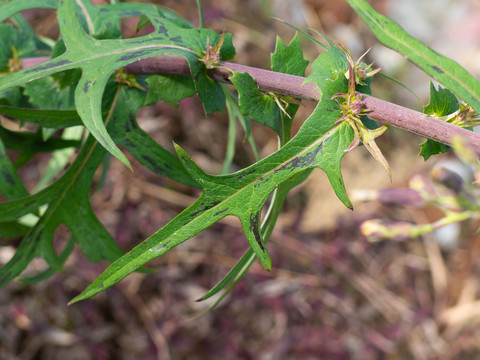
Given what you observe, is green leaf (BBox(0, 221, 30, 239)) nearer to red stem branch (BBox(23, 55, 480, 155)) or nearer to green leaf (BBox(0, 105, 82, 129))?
green leaf (BBox(0, 105, 82, 129))

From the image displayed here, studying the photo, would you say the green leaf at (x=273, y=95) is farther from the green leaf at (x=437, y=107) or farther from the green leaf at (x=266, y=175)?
the green leaf at (x=437, y=107)

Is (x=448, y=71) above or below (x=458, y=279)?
above

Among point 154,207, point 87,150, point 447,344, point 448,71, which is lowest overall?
point 447,344

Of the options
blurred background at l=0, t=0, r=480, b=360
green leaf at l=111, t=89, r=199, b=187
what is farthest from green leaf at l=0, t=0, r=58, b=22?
blurred background at l=0, t=0, r=480, b=360

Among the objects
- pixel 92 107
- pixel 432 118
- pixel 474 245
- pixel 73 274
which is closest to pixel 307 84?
pixel 432 118

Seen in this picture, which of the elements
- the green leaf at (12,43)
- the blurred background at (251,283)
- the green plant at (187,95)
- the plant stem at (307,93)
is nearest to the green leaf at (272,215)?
the green plant at (187,95)

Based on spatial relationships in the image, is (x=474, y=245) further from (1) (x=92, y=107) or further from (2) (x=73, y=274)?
(1) (x=92, y=107)

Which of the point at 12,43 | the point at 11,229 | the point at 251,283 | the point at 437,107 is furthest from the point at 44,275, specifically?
the point at 251,283
